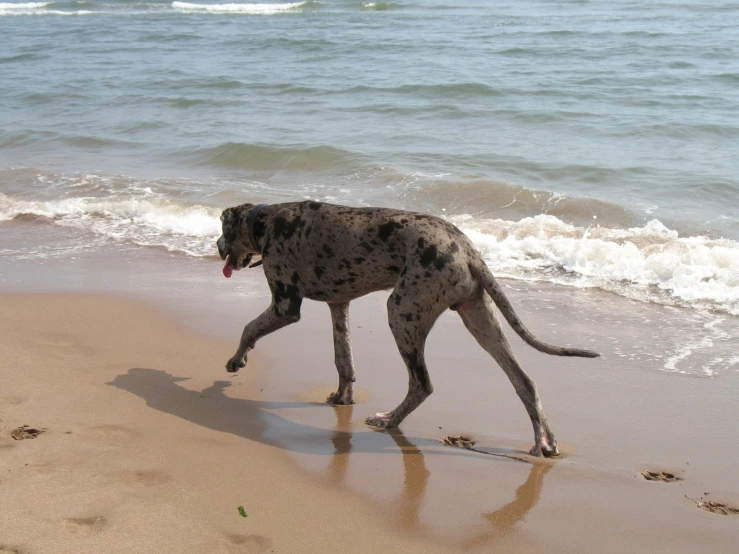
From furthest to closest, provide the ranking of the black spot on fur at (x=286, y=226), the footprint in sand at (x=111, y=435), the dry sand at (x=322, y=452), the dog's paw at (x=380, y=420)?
the black spot on fur at (x=286, y=226) → the dog's paw at (x=380, y=420) → the footprint in sand at (x=111, y=435) → the dry sand at (x=322, y=452)

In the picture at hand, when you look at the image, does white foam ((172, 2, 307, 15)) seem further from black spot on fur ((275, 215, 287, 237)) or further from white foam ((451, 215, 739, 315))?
black spot on fur ((275, 215, 287, 237))

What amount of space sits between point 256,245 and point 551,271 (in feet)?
13.3

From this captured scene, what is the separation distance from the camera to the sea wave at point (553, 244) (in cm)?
873

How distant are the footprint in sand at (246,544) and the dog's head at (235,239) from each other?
2.57 m

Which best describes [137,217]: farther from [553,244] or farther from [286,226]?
[286,226]

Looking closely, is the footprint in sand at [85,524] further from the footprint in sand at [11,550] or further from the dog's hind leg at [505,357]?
the dog's hind leg at [505,357]

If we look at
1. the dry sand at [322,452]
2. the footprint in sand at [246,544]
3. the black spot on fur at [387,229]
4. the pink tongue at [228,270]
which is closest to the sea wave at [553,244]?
Result: the dry sand at [322,452]

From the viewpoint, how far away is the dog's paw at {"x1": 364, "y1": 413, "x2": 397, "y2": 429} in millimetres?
5621

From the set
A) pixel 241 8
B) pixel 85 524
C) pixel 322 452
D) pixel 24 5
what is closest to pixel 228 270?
pixel 322 452

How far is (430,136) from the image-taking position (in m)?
15.6

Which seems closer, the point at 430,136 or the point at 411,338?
the point at 411,338

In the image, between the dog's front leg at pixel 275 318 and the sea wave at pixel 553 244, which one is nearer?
the dog's front leg at pixel 275 318

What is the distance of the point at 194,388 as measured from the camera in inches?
242

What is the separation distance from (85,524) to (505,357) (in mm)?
2638
